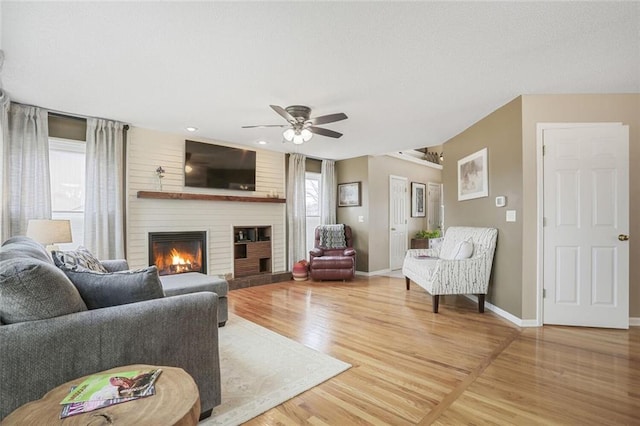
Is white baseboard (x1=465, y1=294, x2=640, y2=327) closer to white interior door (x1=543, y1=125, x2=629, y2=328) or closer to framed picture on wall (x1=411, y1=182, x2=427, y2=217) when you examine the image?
white interior door (x1=543, y1=125, x2=629, y2=328)

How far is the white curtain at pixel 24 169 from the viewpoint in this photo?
3.37m

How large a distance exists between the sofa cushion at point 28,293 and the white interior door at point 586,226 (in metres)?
4.01

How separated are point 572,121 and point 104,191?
18.0ft

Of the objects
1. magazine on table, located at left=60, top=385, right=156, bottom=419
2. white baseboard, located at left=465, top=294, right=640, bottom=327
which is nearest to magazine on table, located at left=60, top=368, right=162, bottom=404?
magazine on table, located at left=60, top=385, right=156, bottom=419

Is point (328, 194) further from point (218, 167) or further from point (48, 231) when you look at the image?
point (48, 231)

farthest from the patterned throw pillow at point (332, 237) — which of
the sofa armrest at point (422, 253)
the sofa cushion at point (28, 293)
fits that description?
the sofa cushion at point (28, 293)

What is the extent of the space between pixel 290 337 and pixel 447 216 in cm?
354

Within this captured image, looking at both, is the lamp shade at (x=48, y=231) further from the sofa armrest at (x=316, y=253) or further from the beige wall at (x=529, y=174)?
the beige wall at (x=529, y=174)

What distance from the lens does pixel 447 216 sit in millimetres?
5320

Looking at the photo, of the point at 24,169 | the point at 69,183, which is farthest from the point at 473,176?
the point at 24,169

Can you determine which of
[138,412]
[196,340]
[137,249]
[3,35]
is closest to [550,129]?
[196,340]

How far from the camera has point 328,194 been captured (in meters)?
6.75

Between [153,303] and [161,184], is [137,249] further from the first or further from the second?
[153,303]

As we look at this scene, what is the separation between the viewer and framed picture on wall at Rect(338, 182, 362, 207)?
654cm
